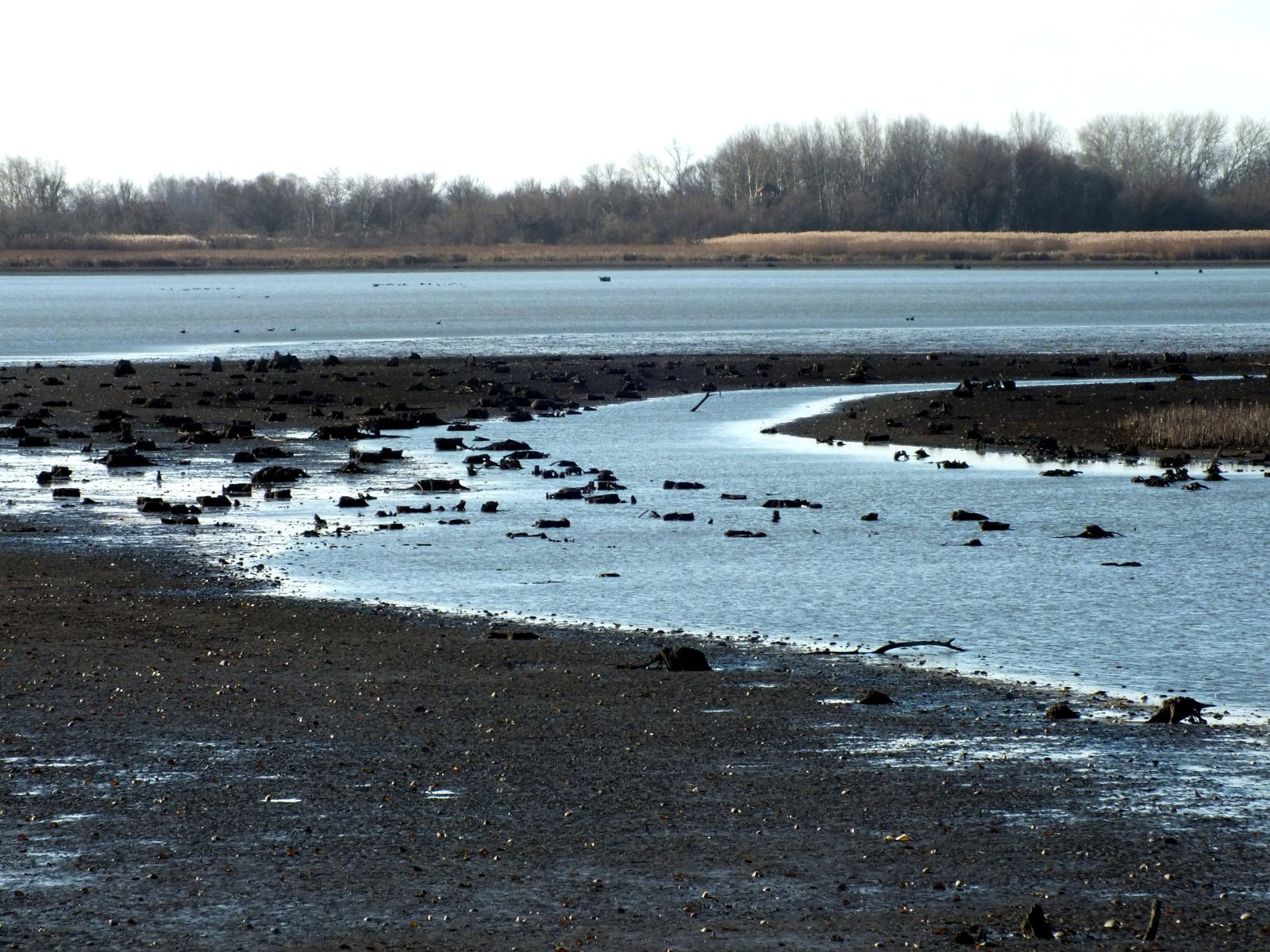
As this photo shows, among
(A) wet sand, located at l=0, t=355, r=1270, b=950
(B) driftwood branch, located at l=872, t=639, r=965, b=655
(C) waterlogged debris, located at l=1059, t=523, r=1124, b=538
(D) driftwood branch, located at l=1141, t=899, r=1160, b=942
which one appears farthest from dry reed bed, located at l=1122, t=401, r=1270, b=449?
(D) driftwood branch, located at l=1141, t=899, r=1160, b=942

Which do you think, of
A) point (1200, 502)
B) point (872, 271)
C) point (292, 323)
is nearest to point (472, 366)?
point (1200, 502)

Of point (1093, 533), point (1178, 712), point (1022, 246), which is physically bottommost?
point (1093, 533)

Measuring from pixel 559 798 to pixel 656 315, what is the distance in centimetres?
7229

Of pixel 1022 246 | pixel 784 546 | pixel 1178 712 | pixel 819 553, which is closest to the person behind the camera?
pixel 1178 712

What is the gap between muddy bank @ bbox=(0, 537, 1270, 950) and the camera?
7277 millimetres

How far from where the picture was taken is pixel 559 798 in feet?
29.8

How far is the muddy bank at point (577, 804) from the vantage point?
7277 millimetres

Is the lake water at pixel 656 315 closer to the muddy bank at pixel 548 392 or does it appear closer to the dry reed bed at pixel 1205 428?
the muddy bank at pixel 548 392

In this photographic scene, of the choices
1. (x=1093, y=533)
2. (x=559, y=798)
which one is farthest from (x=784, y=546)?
(x=559, y=798)

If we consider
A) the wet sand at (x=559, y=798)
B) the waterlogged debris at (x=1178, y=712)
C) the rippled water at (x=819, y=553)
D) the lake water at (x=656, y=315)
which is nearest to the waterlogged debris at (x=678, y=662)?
the wet sand at (x=559, y=798)

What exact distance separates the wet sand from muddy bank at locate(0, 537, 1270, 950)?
24mm

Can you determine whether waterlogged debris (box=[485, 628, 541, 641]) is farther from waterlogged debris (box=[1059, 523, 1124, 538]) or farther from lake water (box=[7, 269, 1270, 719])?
waterlogged debris (box=[1059, 523, 1124, 538])

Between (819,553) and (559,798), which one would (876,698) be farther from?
(819,553)

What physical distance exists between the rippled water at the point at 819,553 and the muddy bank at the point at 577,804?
1590mm
